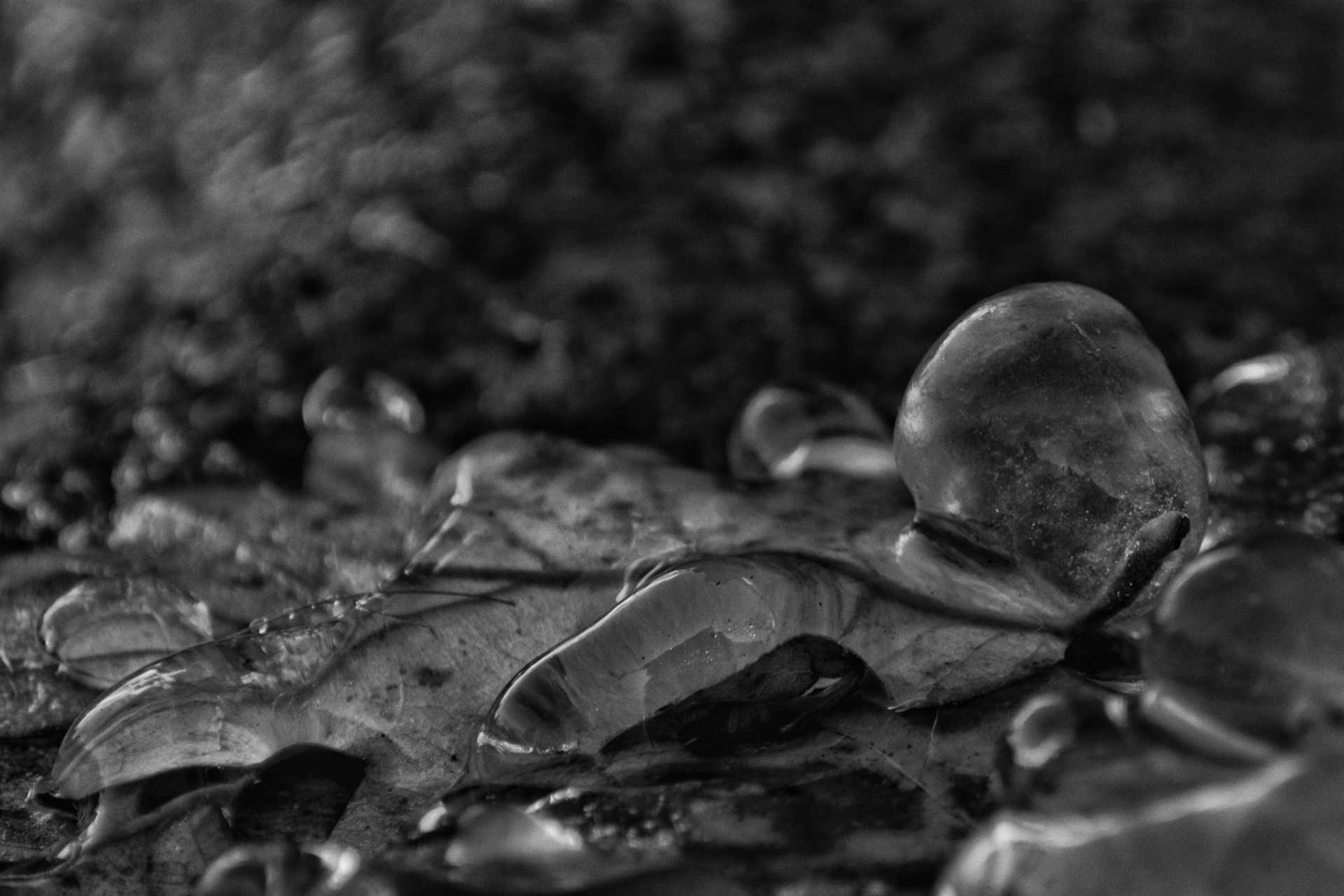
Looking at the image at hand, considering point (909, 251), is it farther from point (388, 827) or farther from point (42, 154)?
point (42, 154)

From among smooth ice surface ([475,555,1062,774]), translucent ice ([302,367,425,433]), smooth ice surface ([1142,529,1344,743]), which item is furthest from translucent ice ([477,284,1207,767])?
translucent ice ([302,367,425,433])

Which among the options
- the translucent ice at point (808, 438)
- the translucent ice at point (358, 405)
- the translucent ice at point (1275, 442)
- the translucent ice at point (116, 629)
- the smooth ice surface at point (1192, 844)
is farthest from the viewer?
the translucent ice at point (358, 405)

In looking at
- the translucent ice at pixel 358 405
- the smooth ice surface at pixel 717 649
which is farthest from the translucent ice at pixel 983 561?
the translucent ice at pixel 358 405

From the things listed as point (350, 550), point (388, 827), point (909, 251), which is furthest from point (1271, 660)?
point (909, 251)

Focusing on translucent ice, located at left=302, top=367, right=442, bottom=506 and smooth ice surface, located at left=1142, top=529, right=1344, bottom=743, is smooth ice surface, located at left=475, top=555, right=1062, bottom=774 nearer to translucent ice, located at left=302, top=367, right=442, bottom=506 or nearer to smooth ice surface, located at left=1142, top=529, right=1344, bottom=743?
smooth ice surface, located at left=1142, top=529, right=1344, bottom=743

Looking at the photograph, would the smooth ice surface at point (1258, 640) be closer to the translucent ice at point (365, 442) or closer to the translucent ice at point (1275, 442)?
the translucent ice at point (1275, 442)
